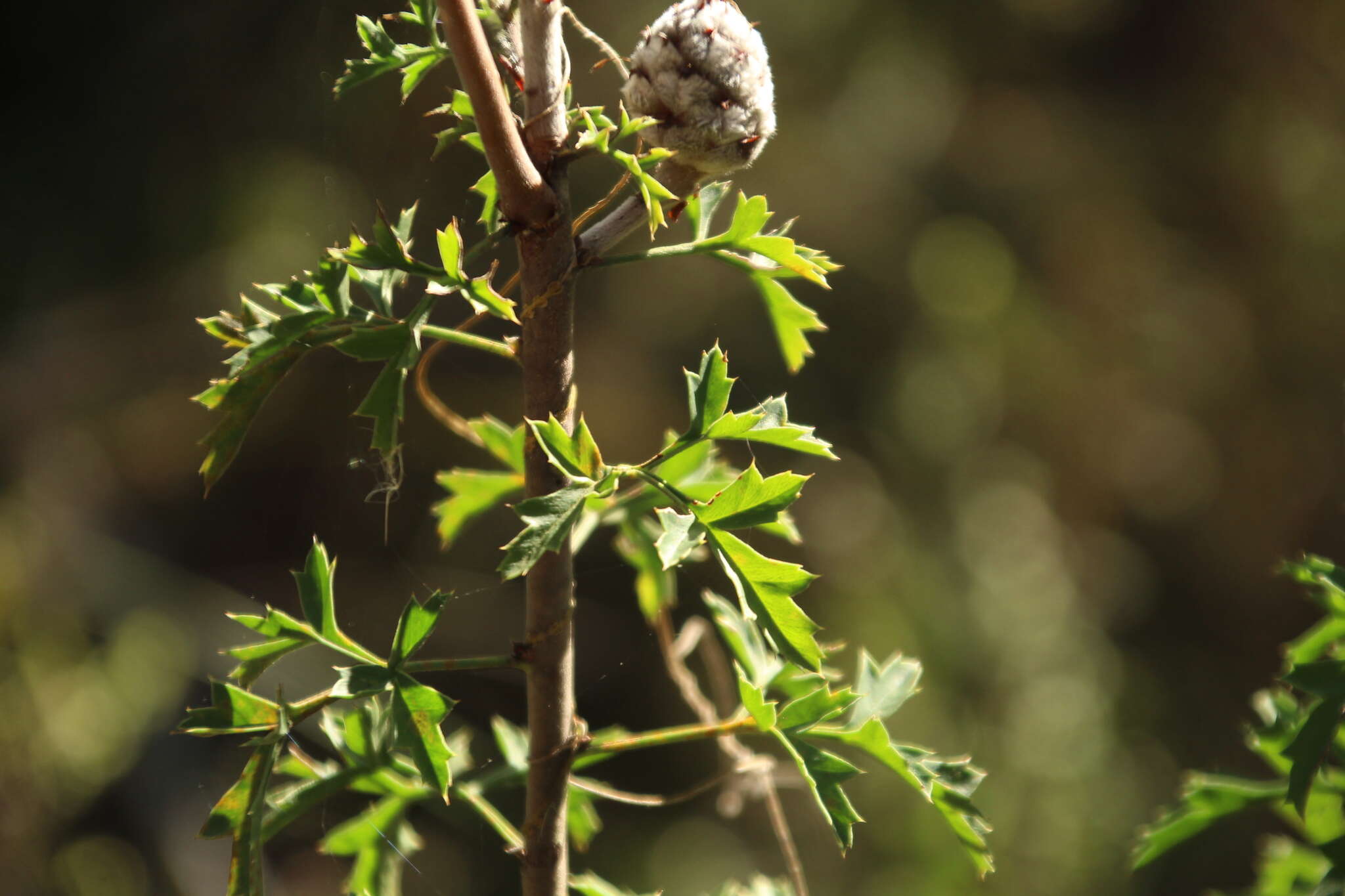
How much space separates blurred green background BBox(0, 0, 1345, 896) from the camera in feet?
6.39

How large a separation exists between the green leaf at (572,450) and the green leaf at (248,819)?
0.19m

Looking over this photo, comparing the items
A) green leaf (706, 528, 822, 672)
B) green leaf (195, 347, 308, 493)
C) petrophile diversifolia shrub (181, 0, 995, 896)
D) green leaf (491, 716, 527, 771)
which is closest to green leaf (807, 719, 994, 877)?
petrophile diversifolia shrub (181, 0, 995, 896)

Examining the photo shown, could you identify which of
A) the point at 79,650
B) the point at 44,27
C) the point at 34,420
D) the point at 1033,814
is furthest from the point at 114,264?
the point at 1033,814

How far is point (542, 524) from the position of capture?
0.48 m

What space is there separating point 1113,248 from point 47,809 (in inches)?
96.1

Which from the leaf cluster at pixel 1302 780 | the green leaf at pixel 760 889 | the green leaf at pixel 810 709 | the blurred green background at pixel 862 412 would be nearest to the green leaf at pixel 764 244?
the green leaf at pixel 810 709

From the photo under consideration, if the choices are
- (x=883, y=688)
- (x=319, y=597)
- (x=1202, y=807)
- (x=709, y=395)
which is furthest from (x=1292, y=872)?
(x=319, y=597)

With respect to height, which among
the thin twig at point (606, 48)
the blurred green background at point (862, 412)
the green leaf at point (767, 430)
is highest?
the thin twig at point (606, 48)

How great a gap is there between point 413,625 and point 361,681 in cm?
3

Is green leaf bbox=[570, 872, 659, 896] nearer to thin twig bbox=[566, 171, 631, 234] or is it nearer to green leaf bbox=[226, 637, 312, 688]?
green leaf bbox=[226, 637, 312, 688]

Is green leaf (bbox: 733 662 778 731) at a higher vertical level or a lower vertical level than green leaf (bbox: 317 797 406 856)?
higher

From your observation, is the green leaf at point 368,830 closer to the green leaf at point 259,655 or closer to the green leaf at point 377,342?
the green leaf at point 259,655

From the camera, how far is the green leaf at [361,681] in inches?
19.5

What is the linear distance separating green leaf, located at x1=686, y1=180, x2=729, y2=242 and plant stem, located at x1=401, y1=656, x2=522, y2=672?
25 cm
